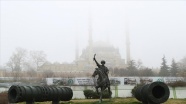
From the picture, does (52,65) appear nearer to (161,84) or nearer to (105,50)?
(105,50)

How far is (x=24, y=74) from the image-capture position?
7781 cm

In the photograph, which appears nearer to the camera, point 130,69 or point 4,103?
point 4,103

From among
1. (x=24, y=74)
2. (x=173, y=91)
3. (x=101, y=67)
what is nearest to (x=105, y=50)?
(x=24, y=74)

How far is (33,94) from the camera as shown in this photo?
49.1 feet

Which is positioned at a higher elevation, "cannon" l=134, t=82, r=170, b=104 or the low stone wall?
"cannon" l=134, t=82, r=170, b=104

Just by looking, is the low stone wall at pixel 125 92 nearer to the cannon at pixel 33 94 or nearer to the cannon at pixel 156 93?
the cannon at pixel 33 94

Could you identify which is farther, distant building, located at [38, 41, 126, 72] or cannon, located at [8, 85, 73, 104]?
distant building, located at [38, 41, 126, 72]

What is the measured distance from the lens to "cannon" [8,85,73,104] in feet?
→ 47.4

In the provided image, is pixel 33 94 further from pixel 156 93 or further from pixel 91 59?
pixel 91 59

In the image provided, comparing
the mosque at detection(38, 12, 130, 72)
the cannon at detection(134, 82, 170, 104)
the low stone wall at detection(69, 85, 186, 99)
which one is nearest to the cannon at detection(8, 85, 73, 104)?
the cannon at detection(134, 82, 170, 104)

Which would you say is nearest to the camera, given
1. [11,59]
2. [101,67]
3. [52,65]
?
[101,67]

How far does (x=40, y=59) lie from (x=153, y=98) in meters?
69.1

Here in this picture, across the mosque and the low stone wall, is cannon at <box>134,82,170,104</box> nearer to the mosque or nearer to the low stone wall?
the low stone wall

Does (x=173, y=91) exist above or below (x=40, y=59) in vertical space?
below
